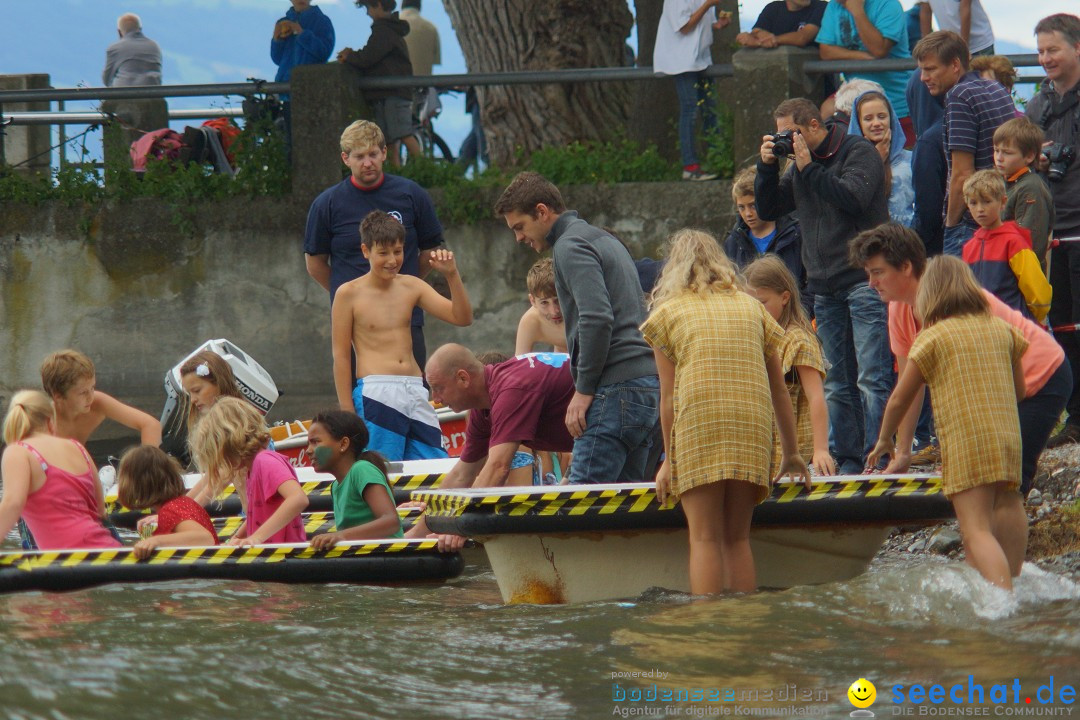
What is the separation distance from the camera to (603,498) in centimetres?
641

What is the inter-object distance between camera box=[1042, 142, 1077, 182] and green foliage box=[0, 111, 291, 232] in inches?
284

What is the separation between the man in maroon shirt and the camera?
6984 millimetres

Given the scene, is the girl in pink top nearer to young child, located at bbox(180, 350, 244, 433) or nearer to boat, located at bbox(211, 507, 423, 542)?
boat, located at bbox(211, 507, 423, 542)

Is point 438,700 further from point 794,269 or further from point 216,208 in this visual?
point 216,208

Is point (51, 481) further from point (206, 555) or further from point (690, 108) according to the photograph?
point (690, 108)

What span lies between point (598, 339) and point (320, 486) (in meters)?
3.14

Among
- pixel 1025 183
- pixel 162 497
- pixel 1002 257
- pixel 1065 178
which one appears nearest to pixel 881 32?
pixel 1065 178

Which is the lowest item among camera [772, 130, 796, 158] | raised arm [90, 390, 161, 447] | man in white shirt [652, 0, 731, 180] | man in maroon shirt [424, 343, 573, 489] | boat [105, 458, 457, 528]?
boat [105, 458, 457, 528]

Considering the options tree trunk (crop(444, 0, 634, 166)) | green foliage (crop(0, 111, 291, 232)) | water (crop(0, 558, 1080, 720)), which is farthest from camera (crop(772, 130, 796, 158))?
green foliage (crop(0, 111, 291, 232))

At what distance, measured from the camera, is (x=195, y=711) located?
4.97 meters

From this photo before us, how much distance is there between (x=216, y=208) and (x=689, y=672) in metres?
9.23

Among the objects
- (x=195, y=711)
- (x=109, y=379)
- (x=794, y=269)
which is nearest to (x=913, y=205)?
(x=794, y=269)

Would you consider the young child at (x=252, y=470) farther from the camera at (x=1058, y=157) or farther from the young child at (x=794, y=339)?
the camera at (x=1058, y=157)

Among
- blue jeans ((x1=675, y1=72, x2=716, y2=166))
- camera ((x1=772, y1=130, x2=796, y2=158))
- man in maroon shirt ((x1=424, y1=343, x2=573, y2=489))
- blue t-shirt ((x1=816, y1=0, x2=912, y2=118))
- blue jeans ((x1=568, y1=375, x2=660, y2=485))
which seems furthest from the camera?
blue jeans ((x1=675, y1=72, x2=716, y2=166))
